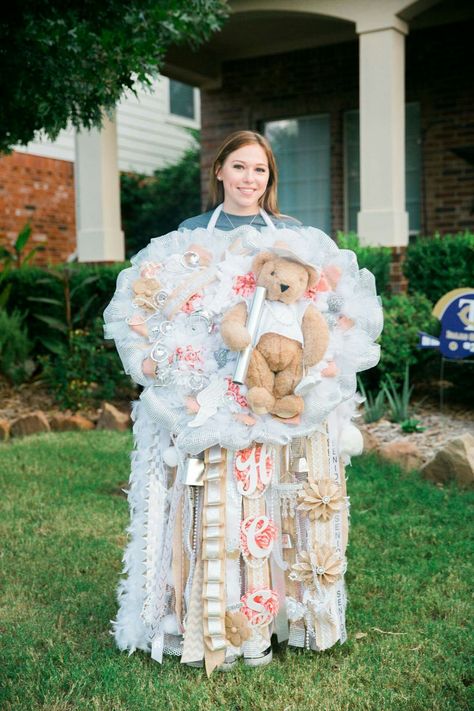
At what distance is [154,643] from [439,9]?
824 centimetres

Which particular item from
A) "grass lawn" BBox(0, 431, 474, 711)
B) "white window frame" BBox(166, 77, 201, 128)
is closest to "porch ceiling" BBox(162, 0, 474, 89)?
"white window frame" BBox(166, 77, 201, 128)

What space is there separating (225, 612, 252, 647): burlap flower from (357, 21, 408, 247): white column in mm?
5675

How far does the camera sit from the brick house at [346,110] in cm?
810

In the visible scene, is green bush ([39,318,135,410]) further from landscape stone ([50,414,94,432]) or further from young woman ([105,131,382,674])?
young woman ([105,131,382,674])

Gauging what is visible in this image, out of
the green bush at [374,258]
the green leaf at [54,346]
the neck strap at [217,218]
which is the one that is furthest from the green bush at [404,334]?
the neck strap at [217,218]

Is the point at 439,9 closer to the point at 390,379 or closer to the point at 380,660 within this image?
the point at 390,379

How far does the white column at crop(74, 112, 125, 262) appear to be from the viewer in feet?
31.6

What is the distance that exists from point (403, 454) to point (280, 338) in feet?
10.4

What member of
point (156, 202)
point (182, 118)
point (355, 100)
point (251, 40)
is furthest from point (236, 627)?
point (182, 118)

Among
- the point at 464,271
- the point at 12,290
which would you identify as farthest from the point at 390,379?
the point at 12,290

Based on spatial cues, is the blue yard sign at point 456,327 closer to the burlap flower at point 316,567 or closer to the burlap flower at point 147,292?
the burlap flower at point 316,567

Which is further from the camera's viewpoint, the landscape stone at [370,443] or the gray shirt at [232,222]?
the landscape stone at [370,443]

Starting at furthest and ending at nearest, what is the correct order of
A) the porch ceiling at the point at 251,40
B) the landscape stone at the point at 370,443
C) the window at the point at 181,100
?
the window at the point at 181,100, the porch ceiling at the point at 251,40, the landscape stone at the point at 370,443

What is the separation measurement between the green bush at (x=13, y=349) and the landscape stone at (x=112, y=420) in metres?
1.56
